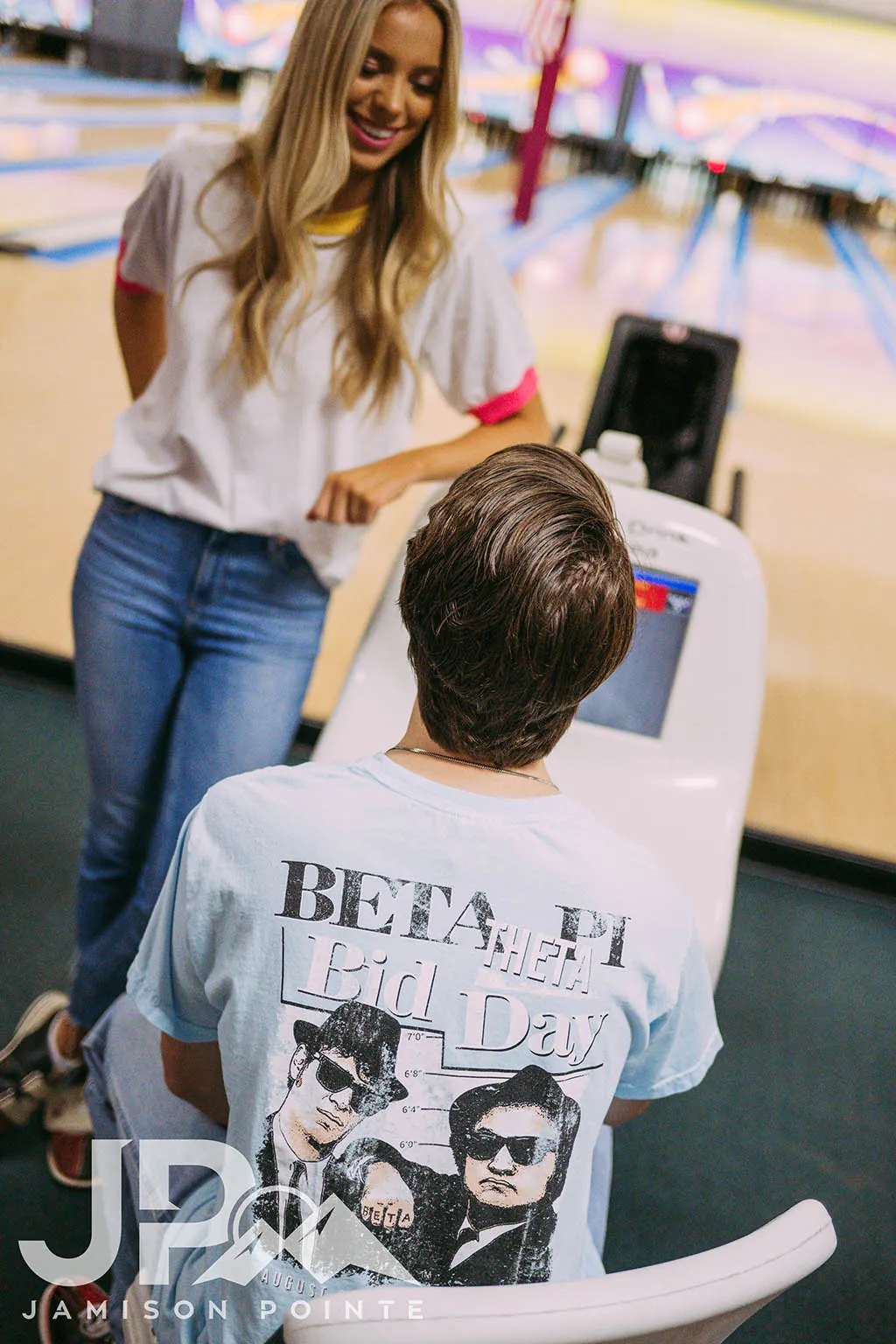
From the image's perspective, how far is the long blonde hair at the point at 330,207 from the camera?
1.10 m

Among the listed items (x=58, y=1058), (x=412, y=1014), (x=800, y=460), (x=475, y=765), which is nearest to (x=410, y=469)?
(x=475, y=765)

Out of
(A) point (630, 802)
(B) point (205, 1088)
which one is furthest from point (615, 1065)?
(A) point (630, 802)

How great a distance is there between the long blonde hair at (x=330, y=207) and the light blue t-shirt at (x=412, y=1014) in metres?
0.58

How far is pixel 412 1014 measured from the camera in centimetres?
71

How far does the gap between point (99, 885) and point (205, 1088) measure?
20.0 inches

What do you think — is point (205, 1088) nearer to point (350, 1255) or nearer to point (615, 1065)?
point (350, 1255)

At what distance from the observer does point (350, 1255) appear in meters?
0.73

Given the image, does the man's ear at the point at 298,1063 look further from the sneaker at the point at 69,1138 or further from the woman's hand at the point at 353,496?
the sneaker at the point at 69,1138

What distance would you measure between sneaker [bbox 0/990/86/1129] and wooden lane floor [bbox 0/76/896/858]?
104cm

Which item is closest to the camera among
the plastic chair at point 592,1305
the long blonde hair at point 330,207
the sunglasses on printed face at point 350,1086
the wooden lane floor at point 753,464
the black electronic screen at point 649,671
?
the plastic chair at point 592,1305

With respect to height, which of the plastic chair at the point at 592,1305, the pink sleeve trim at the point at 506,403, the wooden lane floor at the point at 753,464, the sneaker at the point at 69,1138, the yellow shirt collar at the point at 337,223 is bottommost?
the sneaker at the point at 69,1138

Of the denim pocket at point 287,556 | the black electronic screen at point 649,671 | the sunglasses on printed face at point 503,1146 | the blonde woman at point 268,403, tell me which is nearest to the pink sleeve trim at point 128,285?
the blonde woman at point 268,403

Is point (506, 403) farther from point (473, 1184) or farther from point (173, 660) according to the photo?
point (473, 1184)

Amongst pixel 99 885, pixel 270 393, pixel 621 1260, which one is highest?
pixel 270 393
